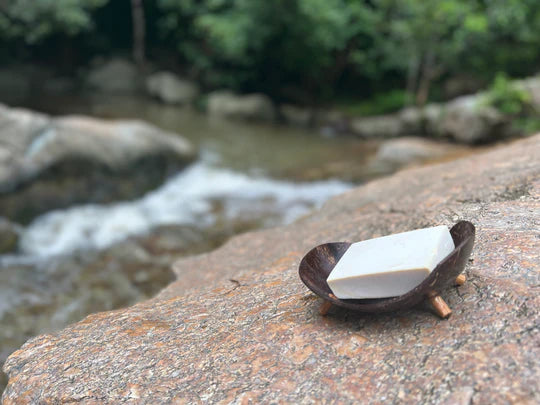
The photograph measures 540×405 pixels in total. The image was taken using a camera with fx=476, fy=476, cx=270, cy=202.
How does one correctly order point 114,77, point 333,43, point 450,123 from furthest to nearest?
point 114,77 < point 333,43 < point 450,123

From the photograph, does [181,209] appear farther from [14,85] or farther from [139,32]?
[139,32]

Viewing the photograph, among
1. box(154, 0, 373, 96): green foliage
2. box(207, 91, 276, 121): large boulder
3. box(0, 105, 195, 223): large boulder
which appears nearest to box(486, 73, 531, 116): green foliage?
box(154, 0, 373, 96): green foliage

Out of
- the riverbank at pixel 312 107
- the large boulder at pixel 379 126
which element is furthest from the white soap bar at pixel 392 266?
the large boulder at pixel 379 126

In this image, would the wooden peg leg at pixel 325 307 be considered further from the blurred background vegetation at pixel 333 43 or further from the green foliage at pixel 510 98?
the blurred background vegetation at pixel 333 43

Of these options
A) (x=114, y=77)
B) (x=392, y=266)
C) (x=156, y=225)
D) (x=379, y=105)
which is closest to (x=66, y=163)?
(x=156, y=225)

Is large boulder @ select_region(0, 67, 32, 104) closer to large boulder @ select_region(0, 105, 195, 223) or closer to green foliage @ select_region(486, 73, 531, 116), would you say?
large boulder @ select_region(0, 105, 195, 223)

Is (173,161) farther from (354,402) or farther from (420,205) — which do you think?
(354,402)

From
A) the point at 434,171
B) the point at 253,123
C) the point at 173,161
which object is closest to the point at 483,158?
the point at 434,171
